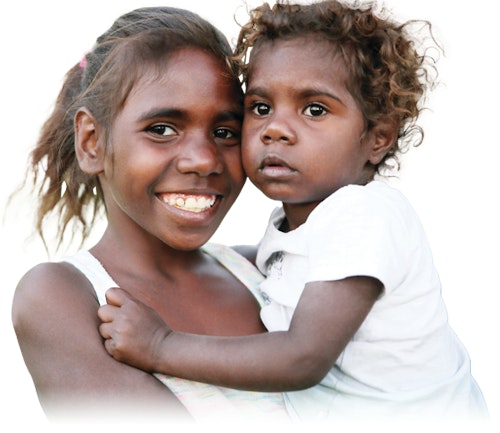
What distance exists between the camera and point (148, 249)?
8.70 ft

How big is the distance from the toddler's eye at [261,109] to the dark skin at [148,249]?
0.05 metres

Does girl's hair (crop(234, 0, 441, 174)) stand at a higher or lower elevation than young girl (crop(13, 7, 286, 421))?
higher

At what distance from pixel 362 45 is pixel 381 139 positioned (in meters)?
0.32

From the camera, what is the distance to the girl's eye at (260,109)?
2537 mm

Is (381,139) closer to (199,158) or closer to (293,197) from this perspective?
(293,197)

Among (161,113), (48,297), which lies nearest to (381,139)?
(161,113)

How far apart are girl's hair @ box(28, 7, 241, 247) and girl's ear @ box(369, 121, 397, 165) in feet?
1.59

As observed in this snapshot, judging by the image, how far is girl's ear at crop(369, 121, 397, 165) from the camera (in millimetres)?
2589

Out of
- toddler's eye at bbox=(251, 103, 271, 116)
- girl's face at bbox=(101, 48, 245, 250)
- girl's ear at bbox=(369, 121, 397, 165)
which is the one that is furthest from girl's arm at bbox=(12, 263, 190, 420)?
girl's ear at bbox=(369, 121, 397, 165)

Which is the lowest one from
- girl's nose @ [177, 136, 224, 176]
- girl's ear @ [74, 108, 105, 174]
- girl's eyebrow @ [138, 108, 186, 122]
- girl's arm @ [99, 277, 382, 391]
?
girl's arm @ [99, 277, 382, 391]

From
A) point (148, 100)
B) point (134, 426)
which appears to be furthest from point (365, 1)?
point (134, 426)

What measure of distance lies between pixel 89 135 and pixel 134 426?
0.98 m

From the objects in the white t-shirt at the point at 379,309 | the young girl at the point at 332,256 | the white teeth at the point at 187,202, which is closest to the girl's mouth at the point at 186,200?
A: the white teeth at the point at 187,202

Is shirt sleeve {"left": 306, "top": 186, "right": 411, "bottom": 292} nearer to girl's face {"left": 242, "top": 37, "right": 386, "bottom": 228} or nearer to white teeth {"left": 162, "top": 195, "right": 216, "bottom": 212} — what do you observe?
girl's face {"left": 242, "top": 37, "right": 386, "bottom": 228}
